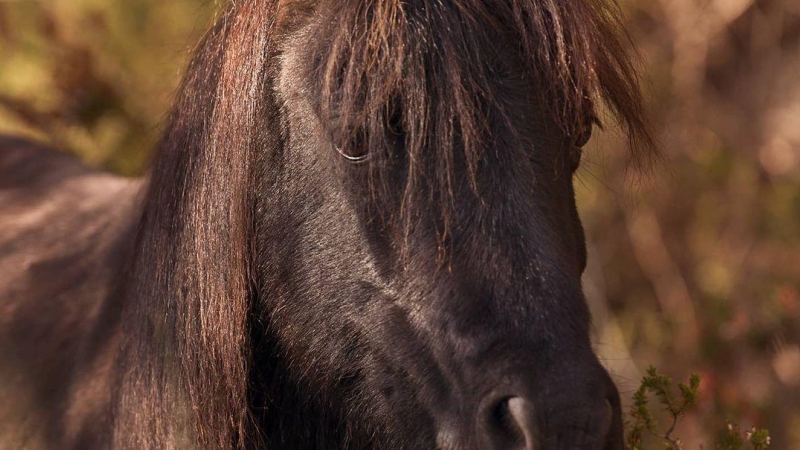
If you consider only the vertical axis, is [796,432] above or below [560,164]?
below

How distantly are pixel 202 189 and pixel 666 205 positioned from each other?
5.33 meters

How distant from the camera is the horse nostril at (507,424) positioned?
1569 mm

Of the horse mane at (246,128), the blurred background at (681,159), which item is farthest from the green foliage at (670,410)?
the blurred background at (681,159)

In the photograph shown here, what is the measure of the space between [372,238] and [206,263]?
14.8 inches

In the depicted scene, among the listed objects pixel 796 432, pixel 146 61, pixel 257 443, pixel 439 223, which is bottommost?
pixel 796 432

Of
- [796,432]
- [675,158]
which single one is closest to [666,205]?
[675,158]

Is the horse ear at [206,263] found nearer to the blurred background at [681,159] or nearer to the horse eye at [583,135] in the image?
the horse eye at [583,135]

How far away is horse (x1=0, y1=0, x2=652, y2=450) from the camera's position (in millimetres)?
1683

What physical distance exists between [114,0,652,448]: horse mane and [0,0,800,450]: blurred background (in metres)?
2.54

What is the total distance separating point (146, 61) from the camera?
546cm

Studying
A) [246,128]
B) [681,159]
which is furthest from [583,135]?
[681,159]

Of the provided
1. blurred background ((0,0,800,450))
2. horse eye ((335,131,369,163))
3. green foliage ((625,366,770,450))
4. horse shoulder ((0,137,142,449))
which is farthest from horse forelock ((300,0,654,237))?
blurred background ((0,0,800,450))

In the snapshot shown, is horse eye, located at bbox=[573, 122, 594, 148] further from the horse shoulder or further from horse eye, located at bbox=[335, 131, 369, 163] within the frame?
the horse shoulder

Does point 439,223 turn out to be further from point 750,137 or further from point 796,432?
point 750,137
